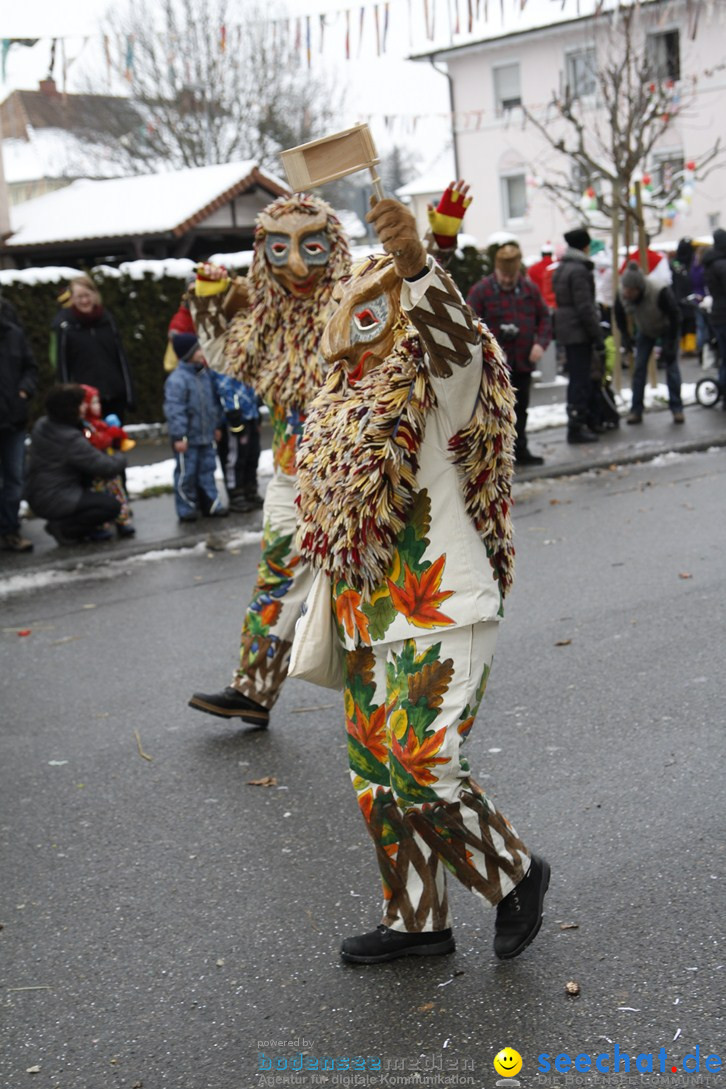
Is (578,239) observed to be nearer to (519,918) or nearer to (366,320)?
(366,320)

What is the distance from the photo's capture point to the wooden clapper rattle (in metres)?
3.24

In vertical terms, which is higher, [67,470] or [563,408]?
[67,470]

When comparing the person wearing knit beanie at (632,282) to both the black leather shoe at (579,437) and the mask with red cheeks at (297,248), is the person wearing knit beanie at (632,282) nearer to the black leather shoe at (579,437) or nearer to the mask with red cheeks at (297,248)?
the black leather shoe at (579,437)

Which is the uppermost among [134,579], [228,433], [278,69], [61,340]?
[278,69]

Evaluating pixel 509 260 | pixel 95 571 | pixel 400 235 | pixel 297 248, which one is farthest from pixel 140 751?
pixel 509 260

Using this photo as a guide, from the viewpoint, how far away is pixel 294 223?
16.6 feet

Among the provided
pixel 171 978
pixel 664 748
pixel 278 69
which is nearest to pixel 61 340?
pixel 664 748

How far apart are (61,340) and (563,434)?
18.3 feet

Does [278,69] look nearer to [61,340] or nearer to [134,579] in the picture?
[61,340]

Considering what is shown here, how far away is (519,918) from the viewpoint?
3336 mm

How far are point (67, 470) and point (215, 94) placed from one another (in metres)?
30.0

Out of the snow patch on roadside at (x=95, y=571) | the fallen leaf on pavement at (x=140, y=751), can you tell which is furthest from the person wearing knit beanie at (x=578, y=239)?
the fallen leaf on pavement at (x=140, y=751)

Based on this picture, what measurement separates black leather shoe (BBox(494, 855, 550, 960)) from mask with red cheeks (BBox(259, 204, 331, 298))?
264 cm

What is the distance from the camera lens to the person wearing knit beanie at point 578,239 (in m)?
12.1
